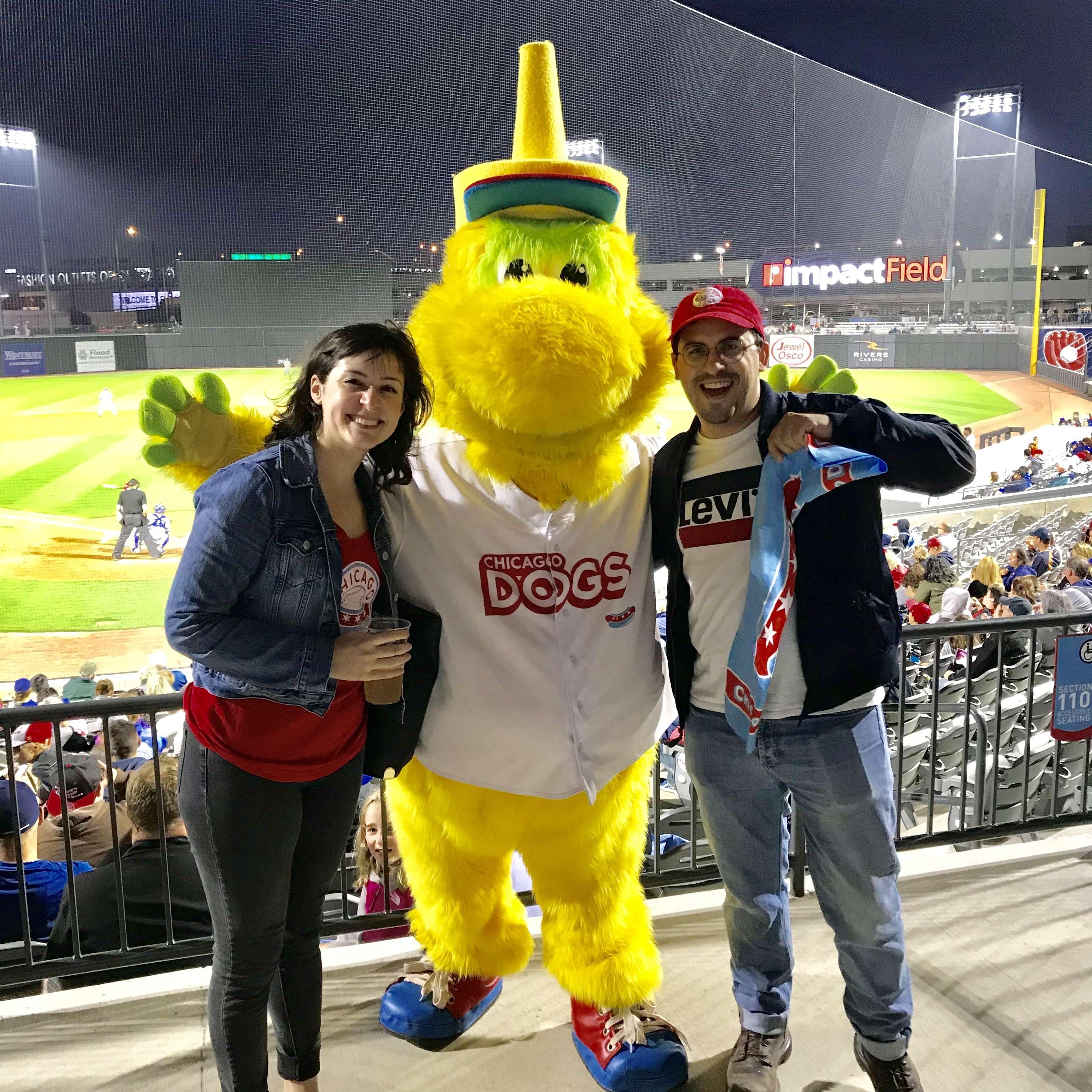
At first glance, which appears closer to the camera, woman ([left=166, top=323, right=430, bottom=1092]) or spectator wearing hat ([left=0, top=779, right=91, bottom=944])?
woman ([left=166, top=323, right=430, bottom=1092])

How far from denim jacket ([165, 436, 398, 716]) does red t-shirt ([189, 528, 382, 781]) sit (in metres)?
0.02

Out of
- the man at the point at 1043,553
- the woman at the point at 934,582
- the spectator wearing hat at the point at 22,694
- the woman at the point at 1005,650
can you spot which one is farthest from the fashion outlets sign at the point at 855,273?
the spectator wearing hat at the point at 22,694

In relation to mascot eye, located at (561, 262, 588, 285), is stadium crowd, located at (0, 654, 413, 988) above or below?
below

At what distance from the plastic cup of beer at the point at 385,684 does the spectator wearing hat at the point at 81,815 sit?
1541 mm

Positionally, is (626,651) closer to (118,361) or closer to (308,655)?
(308,655)

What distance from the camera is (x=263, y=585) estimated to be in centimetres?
127

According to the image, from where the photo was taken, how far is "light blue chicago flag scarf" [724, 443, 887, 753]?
1401mm

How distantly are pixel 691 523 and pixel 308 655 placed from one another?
662 millimetres

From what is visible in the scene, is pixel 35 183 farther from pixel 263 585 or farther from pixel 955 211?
pixel 955 211

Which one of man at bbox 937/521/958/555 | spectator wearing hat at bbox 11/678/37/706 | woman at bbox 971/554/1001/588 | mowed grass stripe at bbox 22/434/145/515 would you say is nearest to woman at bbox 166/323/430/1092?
spectator wearing hat at bbox 11/678/37/706

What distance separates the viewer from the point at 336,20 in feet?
38.6

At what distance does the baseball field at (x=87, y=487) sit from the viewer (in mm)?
14930

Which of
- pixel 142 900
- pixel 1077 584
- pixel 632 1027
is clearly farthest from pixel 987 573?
pixel 142 900

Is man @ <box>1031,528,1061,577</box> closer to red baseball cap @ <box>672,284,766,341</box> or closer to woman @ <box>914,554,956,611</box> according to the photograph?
woman @ <box>914,554,956,611</box>
